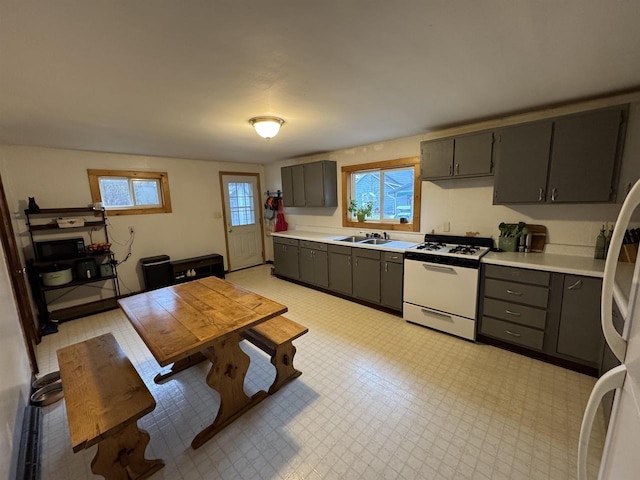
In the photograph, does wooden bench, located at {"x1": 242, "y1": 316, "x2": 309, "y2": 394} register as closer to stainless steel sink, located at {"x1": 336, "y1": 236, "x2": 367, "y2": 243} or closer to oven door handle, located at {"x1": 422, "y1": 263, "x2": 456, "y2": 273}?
oven door handle, located at {"x1": 422, "y1": 263, "x2": 456, "y2": 273}

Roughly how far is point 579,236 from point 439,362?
1.80 meters

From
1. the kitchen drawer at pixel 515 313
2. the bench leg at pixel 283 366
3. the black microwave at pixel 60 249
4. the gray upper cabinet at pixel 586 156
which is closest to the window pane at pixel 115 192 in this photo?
the black microwave at pixel 60 249

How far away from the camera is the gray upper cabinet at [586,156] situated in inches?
82.6

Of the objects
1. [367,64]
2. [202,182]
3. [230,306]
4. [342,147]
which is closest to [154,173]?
[202,182]

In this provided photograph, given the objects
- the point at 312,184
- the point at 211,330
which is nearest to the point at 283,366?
the point at 211,330

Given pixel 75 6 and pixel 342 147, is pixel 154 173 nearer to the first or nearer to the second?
pixel 342 147

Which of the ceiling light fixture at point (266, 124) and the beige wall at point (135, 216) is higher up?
the ceiling light fixture at point (266, 124)

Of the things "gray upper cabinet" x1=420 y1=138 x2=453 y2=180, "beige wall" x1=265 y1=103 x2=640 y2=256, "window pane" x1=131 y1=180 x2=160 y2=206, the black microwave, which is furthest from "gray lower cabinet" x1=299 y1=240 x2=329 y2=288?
the black microwave

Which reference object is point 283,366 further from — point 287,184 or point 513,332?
point 287,184

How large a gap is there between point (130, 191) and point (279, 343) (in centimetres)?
386

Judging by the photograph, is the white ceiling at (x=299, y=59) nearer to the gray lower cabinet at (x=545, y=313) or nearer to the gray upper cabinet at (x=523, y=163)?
the gray upper cabinet at (x=523, y=163)

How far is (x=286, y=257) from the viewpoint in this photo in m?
4.83

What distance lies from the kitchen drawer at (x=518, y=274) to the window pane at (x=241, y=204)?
460 centimetres

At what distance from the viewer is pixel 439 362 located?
2.44m
